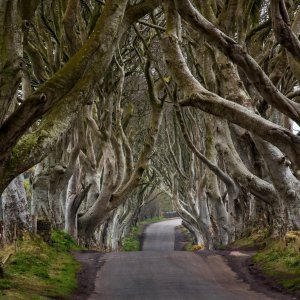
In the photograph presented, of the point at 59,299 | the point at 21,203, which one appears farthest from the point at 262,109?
the point at 59,299

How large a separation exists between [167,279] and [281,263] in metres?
2.85

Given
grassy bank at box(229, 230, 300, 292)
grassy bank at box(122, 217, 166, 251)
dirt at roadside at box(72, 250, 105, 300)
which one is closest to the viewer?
dirt at roadside at box(72, 250, 105, 300)

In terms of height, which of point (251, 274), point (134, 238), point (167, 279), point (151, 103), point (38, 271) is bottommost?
point (251, 274)

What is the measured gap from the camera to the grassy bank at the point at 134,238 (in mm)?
38703

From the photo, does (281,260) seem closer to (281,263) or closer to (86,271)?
(281,263)

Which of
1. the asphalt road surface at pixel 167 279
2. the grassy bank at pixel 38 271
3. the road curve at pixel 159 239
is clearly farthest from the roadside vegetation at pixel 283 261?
the road curve at pixel 159 239

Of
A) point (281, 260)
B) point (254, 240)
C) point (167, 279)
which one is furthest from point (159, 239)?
point (167, 279)

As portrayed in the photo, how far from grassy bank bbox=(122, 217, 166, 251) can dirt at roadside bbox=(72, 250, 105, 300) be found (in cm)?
2070

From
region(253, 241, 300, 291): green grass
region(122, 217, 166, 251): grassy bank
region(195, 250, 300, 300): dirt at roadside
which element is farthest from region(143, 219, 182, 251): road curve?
region(253, 241, 300, 291): green grass

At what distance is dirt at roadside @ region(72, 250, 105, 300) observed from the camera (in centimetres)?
1015

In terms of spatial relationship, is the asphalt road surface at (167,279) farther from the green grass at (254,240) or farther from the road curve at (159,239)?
the road curve at (159,239)

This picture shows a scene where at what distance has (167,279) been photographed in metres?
11.2

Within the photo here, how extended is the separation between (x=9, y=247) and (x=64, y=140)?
710cm

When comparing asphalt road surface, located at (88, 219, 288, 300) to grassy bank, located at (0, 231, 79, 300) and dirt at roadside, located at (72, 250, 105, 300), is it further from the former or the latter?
grassy bank, located at (0, 231, 79, 300)
